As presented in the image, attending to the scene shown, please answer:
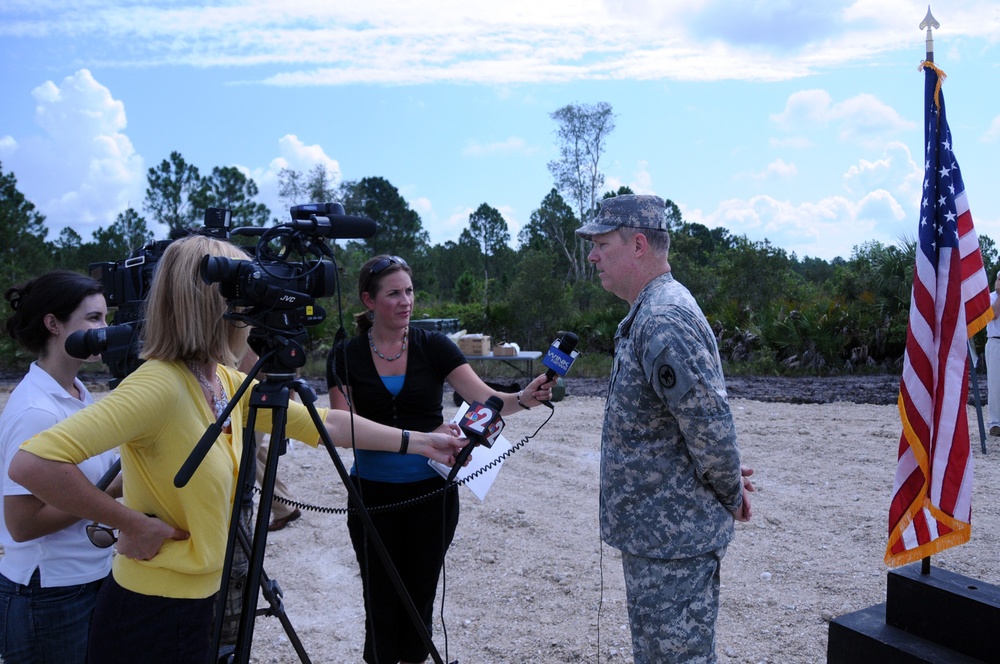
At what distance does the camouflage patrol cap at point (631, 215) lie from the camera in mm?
2701

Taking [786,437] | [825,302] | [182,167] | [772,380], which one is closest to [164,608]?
[786,437]

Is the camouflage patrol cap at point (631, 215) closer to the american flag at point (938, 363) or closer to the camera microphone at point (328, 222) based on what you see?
the camera microphone at point (328, 222)

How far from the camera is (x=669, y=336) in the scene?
8.14 ft

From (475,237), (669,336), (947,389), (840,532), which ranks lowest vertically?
(840,532)

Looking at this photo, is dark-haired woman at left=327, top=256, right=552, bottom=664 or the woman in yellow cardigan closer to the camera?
the woman in yellow cardigan

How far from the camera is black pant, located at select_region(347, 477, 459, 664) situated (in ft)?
10.6

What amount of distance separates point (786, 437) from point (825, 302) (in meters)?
8.12

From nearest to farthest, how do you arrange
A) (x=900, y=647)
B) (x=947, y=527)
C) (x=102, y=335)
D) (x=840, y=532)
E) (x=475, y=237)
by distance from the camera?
(x=102, y=335), (x=900, y=647), (x=947, y=527), (x=840, y=532), (x=475, y=237)

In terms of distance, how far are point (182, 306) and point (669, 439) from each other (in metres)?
1.58

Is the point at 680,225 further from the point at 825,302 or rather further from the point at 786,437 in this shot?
the point at 786,437

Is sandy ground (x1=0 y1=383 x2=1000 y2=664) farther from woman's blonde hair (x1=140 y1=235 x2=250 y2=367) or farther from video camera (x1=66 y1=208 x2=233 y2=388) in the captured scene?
woman's blonde hair (x1=140 y1=235 x2=250 y2=367)

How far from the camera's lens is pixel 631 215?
2.70 meters

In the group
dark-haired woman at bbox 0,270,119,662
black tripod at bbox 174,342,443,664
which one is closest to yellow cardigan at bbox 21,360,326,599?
black tripod at bbox 174,342,443,664

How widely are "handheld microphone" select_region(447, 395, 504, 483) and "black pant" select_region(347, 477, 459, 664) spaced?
0.24 meters
